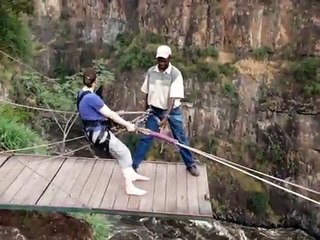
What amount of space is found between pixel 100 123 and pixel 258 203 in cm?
856

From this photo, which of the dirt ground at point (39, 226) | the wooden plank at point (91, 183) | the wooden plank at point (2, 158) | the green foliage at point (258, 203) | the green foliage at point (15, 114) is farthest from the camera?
the green foliage at point (258, 203)

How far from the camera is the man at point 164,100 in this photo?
511cm

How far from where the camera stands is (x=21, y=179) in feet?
17.1

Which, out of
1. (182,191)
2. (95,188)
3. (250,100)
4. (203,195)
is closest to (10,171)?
(95,188)

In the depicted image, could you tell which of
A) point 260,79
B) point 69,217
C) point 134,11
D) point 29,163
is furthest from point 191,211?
point 134,11

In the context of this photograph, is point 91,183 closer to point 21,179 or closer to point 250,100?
point 21,179

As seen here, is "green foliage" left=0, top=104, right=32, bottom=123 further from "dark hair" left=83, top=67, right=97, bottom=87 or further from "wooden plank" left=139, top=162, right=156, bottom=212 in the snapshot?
"dark hair" left=83, top=67, right=97, bottom=87

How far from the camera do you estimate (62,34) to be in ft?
51.6

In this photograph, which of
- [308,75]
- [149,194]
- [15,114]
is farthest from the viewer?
[308,75]

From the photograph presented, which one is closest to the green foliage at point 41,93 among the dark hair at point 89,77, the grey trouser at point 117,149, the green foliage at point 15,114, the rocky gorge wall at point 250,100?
the green foliage at point 15,114

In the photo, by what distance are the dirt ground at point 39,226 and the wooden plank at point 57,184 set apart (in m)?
0.48

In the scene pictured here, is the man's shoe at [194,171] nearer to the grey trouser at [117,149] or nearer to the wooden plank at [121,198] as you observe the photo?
the wooden plank at [121,198]

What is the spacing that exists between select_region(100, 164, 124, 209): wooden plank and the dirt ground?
2.31 ft

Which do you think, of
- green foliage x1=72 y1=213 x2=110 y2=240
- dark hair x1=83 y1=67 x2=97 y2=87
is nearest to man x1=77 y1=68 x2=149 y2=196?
dark hair x1=83 y1=67 x2=97 y2=87
